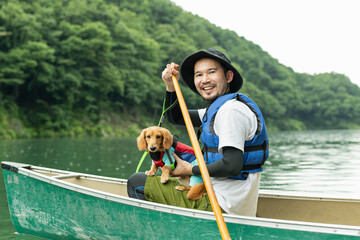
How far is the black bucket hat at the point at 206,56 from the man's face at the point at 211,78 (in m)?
0.04

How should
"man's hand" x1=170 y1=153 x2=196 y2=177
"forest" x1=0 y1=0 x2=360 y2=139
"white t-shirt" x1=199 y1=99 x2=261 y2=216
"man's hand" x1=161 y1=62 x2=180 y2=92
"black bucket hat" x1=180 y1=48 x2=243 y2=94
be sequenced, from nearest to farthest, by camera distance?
1. "white t-shirt" x1=199 y1=99 x2=261 y2=216
2. "black bucket hat" x1=180 y1=48 x2=243 y2=94
3. "man's hand" x1=170 y1=153 x2=196 y2=177
4. "man's hand" x1=161 y1=62 x2=180 y2=92
5. "forest" x1=0 y1=0 x2=360 y2=139

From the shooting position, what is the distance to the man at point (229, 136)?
262 centimetres

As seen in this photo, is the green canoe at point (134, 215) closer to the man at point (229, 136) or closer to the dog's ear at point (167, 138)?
the man at point (229, 136)

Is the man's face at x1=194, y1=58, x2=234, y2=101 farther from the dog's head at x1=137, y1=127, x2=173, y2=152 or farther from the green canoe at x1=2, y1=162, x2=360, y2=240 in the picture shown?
the green canoe at x1=2, y1=162, x2=360, y2=240

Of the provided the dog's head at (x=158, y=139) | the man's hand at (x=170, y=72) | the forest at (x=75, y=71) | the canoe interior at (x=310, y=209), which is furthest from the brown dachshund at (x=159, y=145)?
the forest at (x=75, y=71)

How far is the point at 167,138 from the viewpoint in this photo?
3.49 metres

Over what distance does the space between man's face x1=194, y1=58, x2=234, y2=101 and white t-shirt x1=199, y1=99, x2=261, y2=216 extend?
283 millimetres

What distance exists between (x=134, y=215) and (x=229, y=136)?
1.36m

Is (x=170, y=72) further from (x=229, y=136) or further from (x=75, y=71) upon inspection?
(x=75, y=71)

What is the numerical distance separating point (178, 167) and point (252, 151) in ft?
2.65

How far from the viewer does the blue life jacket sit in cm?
277

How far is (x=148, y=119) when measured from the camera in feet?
140

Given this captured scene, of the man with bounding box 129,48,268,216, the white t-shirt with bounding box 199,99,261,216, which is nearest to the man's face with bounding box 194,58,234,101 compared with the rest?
the man with bounding box 129,48,268,216

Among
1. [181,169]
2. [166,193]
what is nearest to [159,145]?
[181,169]
